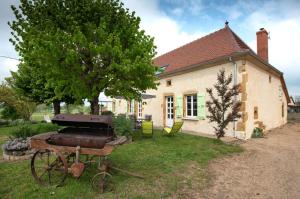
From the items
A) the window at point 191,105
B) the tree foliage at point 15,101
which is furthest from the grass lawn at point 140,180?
the tree foliage at point 15,101

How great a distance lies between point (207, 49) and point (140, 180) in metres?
11.1

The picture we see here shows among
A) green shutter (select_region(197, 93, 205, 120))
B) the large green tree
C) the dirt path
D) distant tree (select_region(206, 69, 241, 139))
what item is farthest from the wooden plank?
green shutter (select_region(197, 93, 205, 120))

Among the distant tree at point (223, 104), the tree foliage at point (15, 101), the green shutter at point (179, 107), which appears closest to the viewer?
the distant tree at point (223, 104)

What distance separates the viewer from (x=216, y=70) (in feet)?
37.3

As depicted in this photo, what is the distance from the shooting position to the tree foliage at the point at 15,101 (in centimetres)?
1705

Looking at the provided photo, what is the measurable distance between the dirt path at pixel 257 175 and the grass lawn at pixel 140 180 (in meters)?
0.39

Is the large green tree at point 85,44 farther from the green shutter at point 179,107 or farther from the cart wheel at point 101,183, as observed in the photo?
the green shutter at point 179,107

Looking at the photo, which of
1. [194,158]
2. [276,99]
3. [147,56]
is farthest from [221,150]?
[276,99]

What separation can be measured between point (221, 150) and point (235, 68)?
4.90m

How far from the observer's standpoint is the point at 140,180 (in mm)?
4520

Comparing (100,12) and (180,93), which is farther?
(180,93)

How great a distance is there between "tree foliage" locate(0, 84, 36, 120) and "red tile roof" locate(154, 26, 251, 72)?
1222 centimetres

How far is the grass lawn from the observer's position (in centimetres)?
383

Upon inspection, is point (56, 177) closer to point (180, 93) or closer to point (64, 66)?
point (64, 66)
